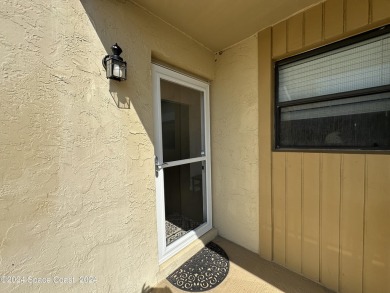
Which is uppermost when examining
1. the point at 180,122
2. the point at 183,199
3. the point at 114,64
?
the point at 114,64

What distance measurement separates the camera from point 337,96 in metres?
1.80

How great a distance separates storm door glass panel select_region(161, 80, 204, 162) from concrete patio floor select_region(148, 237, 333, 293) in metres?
1.49

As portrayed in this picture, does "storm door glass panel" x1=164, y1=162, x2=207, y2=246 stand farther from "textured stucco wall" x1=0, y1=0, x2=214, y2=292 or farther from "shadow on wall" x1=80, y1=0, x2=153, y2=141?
"shadow on wall" x1=80, y1=0, x2=153, y2=141

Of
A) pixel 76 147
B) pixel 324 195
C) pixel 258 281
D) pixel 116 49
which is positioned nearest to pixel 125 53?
pixel 116 49

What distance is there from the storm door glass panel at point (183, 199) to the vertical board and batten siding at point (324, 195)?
37.3 inches

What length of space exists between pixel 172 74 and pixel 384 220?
259 centimetres

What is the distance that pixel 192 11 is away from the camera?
1870 millimetres

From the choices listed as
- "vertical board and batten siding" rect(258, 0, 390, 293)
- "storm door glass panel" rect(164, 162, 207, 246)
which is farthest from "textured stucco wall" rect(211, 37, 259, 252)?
"storm door glass panel" rect(164, 162, 207, 246)

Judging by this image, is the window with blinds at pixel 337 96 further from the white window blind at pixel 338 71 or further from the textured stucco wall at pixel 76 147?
the textured stucco wall at pixel 76 147

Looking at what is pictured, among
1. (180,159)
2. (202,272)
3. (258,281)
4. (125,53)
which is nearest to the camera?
(125,53)

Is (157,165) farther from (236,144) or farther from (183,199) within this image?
(236,144)

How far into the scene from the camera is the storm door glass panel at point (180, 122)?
86.4 inches

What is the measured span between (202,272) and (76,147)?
194 cm

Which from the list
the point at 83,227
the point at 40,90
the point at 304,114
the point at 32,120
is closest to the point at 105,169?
the point at 83,227
